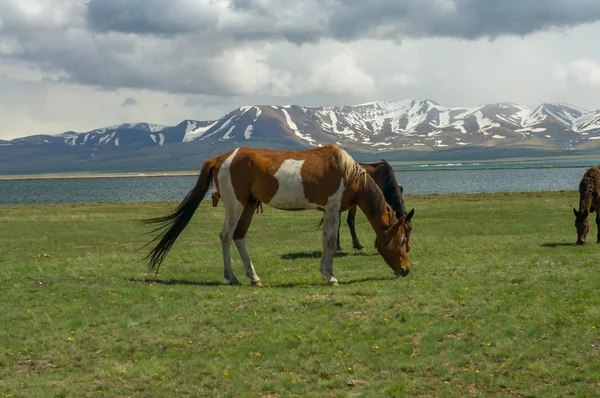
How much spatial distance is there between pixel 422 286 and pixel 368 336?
12.6ft

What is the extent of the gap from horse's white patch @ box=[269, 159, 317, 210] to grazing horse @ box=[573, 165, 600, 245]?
1483 cm

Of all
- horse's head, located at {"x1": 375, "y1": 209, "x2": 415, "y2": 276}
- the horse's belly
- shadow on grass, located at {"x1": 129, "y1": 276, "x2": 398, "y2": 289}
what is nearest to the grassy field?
shadow on grass, located at {"x1": 129, "y1": 276, "x2": 398, "y2": 289}

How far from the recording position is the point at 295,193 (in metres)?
16.3

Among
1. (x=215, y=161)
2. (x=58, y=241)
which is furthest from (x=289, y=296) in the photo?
(x=58, y=241)

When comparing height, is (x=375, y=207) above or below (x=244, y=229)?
above

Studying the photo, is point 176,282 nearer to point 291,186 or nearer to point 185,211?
point 185,211

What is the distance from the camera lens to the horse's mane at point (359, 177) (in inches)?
644

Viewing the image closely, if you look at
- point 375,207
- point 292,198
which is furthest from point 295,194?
point 375,207

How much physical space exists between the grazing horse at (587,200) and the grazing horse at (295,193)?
12.5m

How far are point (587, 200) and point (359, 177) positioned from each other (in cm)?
1472

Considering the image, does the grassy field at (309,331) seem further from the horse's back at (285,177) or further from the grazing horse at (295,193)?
the horse's back at (285,177)

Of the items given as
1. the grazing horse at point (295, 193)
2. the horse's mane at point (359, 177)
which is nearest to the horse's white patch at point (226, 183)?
the grazing horse at point (295, 193)

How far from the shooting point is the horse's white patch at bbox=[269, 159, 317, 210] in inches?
638

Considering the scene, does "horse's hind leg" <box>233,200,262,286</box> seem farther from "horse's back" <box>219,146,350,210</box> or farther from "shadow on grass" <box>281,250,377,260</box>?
"shadow on grass" <box>281,250,377,260</box>
